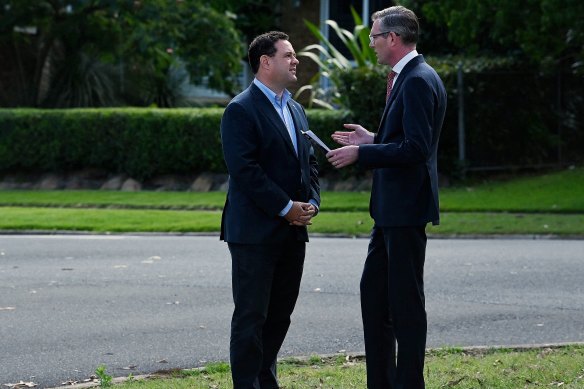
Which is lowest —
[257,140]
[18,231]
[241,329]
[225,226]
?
[18,231]

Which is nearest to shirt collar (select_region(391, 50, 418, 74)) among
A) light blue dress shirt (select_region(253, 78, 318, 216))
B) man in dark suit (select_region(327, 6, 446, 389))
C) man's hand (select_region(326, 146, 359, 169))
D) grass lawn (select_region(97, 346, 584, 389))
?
man in dark suit (select_region(327, 6, 446, 389))

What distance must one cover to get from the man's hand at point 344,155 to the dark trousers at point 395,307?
0.37 m

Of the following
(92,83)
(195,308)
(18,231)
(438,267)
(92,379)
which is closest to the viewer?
(92,379)

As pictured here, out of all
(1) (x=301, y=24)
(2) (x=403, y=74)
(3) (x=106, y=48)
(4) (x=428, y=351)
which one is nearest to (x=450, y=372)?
(4) (x=428, y=351)

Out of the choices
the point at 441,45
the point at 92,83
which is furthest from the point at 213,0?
the point at 441,45

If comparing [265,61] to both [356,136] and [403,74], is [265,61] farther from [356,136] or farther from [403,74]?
[403,74]

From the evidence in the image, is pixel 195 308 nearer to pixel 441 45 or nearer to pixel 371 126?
pixel 371 126

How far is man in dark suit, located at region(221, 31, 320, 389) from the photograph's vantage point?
6332 mm

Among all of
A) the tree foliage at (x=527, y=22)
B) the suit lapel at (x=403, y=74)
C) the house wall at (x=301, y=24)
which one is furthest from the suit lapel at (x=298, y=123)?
the house wall at (x=301, y=24)

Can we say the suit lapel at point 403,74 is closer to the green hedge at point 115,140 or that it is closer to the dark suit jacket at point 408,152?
the dark suit jacket at point 408,152

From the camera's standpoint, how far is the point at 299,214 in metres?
6.36

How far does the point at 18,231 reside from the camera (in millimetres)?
17094

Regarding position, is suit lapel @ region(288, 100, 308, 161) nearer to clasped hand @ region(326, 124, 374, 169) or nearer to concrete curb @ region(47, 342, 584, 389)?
clasped hand @ region(326, 124, 374, 169)

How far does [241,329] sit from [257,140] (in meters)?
0.95
